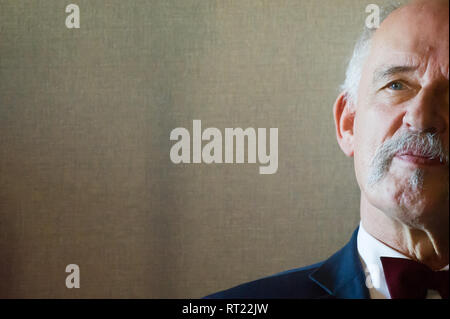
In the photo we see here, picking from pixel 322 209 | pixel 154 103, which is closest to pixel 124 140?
pixel 154 103

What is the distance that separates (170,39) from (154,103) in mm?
215

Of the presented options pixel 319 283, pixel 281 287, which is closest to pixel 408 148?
pixel 319 283

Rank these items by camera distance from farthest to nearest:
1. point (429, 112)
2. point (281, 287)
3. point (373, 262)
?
point (281, 287) < point (373, 262) < point (429, 112)

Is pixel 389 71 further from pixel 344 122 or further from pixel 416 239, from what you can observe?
pixel 416 239

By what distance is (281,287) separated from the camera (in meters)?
1.69

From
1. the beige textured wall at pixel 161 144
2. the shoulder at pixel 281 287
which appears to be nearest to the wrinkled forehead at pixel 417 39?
the beige textured wall at pixel 161 144

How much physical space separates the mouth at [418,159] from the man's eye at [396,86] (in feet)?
0.61

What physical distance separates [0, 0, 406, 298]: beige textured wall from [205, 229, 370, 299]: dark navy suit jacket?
0.04 m

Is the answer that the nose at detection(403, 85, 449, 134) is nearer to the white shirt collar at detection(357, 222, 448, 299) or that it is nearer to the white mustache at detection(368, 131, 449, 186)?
the white mustache at detection(368, 131, 449, 186)

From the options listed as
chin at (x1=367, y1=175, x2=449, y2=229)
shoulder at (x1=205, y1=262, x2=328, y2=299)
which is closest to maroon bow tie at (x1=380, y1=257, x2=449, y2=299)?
chin at (x1=367, y1=175, x2=449, y2=229)

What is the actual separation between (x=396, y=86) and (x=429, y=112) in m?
0.12

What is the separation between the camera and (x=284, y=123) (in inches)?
67.2

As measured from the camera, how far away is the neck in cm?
153
